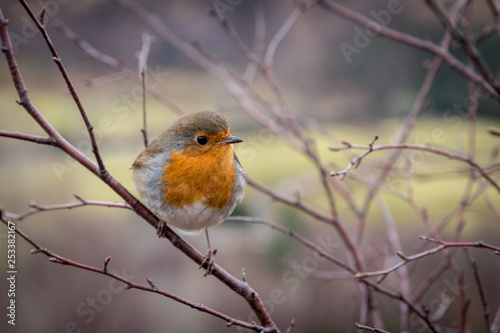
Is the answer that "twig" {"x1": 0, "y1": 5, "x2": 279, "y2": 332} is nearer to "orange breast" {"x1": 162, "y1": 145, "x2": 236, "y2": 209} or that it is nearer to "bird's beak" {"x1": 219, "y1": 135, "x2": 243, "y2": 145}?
"orange breast" {"x1": 162, "y1": 145, "x2": 236, "y2": 209}

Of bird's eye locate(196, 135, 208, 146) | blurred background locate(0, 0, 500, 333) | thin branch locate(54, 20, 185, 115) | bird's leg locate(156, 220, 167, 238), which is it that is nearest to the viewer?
bird's leg locate(156, 220, 167, 238)

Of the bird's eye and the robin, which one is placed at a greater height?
the bird's eye

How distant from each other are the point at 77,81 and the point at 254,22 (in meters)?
0.86

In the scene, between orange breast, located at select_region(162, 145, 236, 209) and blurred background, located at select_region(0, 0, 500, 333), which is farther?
blurred background, located at select_region(0, 0, 500, 333)

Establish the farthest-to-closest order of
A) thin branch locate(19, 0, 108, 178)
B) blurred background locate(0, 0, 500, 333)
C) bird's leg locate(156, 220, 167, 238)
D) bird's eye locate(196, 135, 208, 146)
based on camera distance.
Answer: blurred background locate(0, 0, 500, 333) < bird's eye locate(196, 135, 208, 146) < bird's leg locate(156, 220, 167, 238) < thin branch locate(19, 0, 108, 178)

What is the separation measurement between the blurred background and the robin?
34.8 inches

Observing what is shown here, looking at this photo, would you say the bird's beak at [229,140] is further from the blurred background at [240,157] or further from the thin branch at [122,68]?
the blurred background at [240,157]

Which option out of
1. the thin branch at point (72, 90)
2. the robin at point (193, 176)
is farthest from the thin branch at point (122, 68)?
the thin branch at point (72, 90)

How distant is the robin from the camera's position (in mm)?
1166

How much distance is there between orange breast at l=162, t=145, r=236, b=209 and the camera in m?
1.17

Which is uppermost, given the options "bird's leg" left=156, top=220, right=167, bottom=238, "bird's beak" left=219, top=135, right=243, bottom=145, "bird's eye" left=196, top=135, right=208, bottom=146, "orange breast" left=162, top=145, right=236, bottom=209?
"bird's eye" left=196, top=135, right=208, bottom=146

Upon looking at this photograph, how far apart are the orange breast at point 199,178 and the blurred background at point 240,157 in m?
0.91

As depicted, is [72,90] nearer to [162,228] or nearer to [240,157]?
[162,228]

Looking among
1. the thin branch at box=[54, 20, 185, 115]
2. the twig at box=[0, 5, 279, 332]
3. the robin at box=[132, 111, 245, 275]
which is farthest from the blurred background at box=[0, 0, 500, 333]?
the twig at box=[0, 5, 279, 332]
